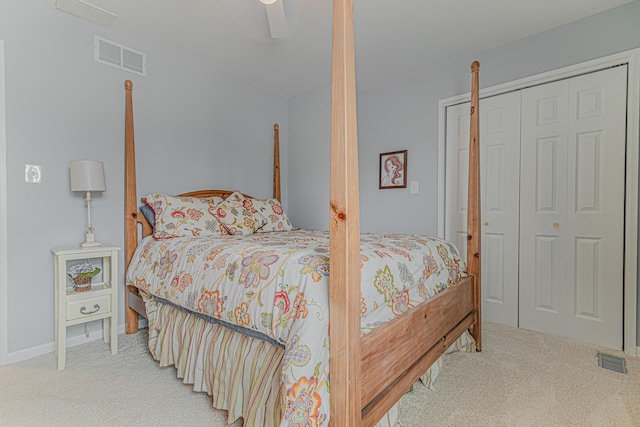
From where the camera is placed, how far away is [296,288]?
3.61 feet

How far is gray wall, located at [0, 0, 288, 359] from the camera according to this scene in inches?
77.2

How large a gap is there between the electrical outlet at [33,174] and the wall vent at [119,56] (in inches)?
36.5

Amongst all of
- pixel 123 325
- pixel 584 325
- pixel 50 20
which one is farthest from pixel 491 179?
pixel 50 20

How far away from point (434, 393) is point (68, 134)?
2894 mm

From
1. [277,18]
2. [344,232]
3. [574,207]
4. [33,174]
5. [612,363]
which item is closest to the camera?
[344,232]

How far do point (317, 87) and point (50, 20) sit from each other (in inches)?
92.0

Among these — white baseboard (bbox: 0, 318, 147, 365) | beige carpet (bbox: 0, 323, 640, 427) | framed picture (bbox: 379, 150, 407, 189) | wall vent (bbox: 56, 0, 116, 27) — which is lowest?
beige carpet (bbox: 0, 323, 640, 427)

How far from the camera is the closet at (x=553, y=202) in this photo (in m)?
2.11

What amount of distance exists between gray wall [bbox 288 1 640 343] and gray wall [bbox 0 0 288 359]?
3.91 ft

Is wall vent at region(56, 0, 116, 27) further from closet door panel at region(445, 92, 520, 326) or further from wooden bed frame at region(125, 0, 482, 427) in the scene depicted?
closet door panel at region(445, 92, 520, 326)

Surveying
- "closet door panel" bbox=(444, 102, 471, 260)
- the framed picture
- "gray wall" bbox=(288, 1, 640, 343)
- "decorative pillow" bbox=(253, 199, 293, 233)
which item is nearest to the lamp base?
"decorative pillow" bbox=(253, 199, 293, 233)

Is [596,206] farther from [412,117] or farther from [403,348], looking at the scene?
[403,348]

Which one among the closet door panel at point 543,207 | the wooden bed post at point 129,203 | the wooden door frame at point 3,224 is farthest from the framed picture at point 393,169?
the wooden door frame at point 3,224

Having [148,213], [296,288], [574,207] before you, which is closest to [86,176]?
[148,213]
